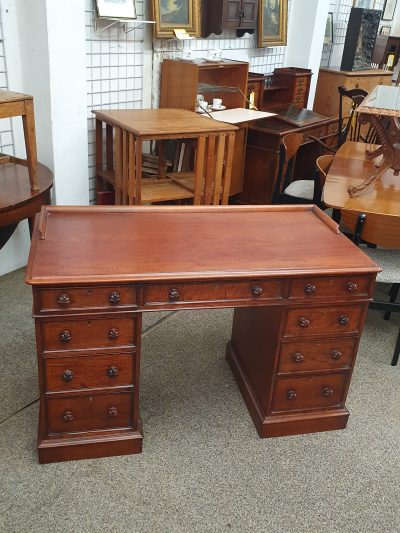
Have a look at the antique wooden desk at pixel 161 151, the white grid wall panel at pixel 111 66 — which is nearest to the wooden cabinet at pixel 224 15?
the white grid wall panel at pixel 111 66

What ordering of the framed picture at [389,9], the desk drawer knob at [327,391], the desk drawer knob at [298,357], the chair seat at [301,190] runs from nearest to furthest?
the desk drawer knob at [298,357] < the desk drawer knob at [327,391] < the chair seat at [301,190] < the framed picture at [389,9]

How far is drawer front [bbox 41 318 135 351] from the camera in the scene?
1694 mm

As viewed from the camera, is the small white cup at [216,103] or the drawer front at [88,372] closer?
the drawer front at [88,372]

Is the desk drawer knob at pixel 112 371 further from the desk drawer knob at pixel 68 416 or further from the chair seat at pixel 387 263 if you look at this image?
the chair seat at pixel 387 263

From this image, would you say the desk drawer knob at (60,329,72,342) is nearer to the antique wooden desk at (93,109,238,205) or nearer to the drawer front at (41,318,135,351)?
the drawer front at (41,318,135,351)

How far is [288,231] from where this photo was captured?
6.83 ft

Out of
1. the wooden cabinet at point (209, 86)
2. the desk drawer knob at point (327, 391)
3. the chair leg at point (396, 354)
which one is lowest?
the chair leg at point (396, 354)

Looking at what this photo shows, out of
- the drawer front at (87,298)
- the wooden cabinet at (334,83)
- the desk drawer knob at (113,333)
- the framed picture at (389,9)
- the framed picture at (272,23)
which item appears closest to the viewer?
the drawer front at (87,298)

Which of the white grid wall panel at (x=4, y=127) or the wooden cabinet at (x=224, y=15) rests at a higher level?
the wooden cabinet at (x=224, y=15)

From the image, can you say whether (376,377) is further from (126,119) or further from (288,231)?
(126,119)

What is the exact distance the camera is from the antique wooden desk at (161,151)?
3023mm

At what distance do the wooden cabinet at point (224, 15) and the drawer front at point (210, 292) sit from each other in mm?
2960

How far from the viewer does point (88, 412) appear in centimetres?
188

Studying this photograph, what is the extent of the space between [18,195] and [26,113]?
450mm
